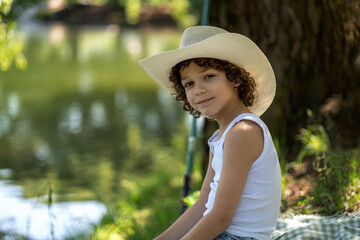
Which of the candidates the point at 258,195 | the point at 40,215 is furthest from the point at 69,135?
the point at 258,195

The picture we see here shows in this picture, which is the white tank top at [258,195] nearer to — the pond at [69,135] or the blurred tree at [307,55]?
the pond at [69,135]

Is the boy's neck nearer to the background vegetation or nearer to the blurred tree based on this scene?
the background vegetation

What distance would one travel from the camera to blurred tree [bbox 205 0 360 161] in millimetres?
3721

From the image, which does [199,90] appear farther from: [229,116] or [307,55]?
[307,55]

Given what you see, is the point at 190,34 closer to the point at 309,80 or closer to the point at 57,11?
the point at 309,80

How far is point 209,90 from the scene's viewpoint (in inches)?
76.7

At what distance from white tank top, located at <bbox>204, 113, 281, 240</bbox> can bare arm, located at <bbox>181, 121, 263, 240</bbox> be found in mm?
36

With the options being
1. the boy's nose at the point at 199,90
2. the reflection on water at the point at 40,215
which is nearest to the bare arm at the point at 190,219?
the boy's nose at the point at 199,90

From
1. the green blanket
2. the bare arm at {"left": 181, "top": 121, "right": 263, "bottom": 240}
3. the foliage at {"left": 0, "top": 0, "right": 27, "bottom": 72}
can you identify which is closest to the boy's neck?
the bare arm at {"left": 181, "top": 121, "right": 263, "bottom": 240}

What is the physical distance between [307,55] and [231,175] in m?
2.18

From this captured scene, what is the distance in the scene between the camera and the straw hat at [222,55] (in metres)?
1.95

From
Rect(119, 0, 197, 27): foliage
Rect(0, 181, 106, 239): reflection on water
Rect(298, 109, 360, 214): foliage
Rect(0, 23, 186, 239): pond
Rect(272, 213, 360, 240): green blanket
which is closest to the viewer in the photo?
Rect(272, 213, 360, 240): green blanket

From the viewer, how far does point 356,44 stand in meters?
3.77

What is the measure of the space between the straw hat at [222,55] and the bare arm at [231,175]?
11.6 inches
